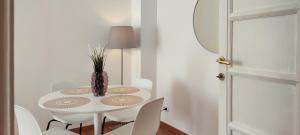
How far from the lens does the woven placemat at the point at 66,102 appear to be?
5.82ft

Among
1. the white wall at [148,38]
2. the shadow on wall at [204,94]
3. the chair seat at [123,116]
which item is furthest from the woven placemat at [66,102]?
the white wall at [148,38]

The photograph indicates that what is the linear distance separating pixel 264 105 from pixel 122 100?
1.05 meters

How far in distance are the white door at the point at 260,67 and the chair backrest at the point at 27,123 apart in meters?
1.29

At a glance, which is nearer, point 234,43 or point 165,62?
point 234,43

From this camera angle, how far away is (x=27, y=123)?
157cm

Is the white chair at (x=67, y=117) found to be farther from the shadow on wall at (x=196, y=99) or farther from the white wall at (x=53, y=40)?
the shadow on wall at (x=196, y=99)

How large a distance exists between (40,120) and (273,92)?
2635mm

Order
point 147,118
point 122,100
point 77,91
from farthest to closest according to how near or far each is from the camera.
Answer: point 77,91
point 122,100
point 147,118

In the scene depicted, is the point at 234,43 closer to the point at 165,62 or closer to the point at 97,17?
the point at 165,62

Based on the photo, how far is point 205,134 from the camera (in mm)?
2650

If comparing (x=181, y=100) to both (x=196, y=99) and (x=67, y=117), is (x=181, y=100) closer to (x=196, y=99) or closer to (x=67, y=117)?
(x=196, y=99)

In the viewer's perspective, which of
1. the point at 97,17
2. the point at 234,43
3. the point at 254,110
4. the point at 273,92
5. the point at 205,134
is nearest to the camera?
the point at 273,92
